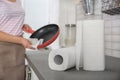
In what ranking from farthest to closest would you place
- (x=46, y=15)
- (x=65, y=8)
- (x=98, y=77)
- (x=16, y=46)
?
1. (x=46, y=15)
2. (x=65, y=8)
3. (x=16, y=46)
4. (x=98, y=77)

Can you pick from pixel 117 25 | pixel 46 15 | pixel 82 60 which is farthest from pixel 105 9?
pixel 46 15

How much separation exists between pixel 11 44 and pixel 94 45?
50 cm

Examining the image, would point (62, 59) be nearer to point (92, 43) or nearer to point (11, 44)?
point (92, 43)

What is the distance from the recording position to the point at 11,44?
1.01m

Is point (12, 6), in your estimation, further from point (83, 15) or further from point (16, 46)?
point (83, 15)

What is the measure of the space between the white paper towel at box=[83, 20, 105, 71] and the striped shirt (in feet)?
1.59

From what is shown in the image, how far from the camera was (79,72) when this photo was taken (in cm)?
66

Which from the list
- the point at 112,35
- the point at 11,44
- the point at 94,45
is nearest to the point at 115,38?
the point at 112,35

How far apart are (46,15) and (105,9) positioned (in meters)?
0.95

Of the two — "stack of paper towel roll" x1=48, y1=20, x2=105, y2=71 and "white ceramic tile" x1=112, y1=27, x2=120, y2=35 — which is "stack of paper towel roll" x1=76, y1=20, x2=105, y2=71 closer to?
"stack of paper towel roll" x1=48, y1=20, x2=105, y2=71

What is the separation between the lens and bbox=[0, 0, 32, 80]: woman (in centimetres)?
99

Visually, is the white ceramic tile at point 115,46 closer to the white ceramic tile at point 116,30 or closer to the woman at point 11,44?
the white ceramic tile at point 116,30

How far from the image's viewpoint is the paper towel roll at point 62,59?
662mm

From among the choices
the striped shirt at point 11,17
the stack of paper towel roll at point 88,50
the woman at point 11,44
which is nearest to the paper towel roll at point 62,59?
the stack of paper towel roll at point 88,50
